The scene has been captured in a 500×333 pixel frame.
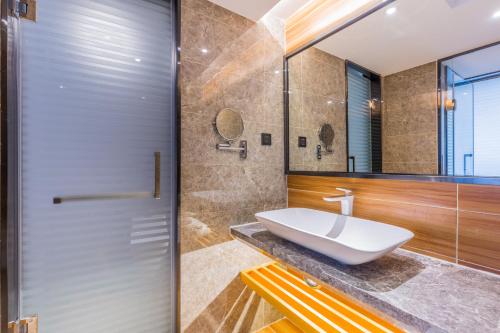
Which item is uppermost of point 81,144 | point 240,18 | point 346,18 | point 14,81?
point 240,18

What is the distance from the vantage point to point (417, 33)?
1.15m

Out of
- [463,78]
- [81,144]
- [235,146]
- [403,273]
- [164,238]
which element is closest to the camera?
[403,273]

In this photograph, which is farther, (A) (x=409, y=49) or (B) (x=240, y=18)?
(B) (x=240, y=18)

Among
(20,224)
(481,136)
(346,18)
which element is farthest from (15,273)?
(346,18)

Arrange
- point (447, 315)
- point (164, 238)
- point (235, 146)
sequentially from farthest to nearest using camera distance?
point (235, 146) → point (164, 238) → point (447, 315)

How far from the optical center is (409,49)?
1181mm

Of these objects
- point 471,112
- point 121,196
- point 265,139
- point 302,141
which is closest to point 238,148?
point 265,139

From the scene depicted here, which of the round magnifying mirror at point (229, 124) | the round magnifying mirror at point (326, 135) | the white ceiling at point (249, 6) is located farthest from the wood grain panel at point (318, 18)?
the round magnifying mirror at point (229, 124)

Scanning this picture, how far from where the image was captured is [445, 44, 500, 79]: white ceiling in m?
0.92

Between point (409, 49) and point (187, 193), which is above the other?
point (409, 49)

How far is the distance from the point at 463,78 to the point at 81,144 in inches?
72.0

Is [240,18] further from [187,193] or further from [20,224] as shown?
[20,224]

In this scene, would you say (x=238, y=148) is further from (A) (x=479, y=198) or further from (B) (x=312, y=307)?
(A) (x=479, y=198)

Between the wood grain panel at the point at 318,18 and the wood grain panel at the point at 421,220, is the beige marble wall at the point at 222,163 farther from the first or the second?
the wood grain panel at the point at 421,220
